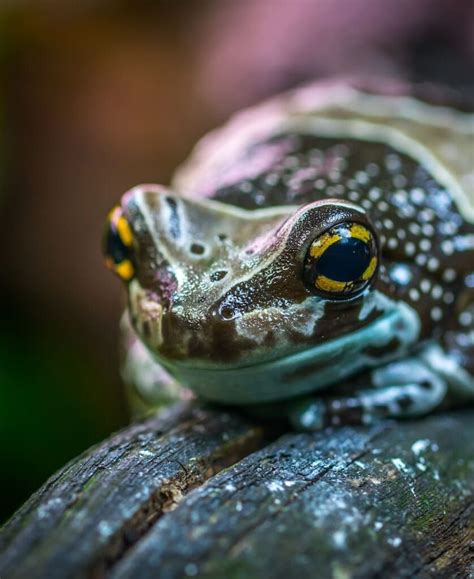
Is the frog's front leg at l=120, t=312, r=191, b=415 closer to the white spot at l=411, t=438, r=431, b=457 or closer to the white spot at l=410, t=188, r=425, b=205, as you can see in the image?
the white spot at l=411, t=438, r=431, b=457

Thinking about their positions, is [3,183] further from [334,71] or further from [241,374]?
[241,374]

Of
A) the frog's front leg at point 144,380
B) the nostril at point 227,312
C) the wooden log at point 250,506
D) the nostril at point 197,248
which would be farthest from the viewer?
the frog's front leg at point 144,380

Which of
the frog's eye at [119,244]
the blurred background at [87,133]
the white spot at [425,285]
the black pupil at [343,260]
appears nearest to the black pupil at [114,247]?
the frog's eye at [119,244]

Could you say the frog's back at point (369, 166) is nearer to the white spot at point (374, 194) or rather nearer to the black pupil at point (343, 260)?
the white spot at point (374, 194)

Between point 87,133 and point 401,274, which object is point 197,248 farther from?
point 87,133

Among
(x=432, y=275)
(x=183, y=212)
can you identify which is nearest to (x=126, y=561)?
(x=183, y=212)

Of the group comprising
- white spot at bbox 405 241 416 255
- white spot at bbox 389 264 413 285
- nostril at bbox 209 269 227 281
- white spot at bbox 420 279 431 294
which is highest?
nostril at bbox 209 269 227 281

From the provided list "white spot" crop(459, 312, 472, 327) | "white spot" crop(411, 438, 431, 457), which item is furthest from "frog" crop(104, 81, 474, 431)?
"white spot" crop(411, 438, 431, 457)
